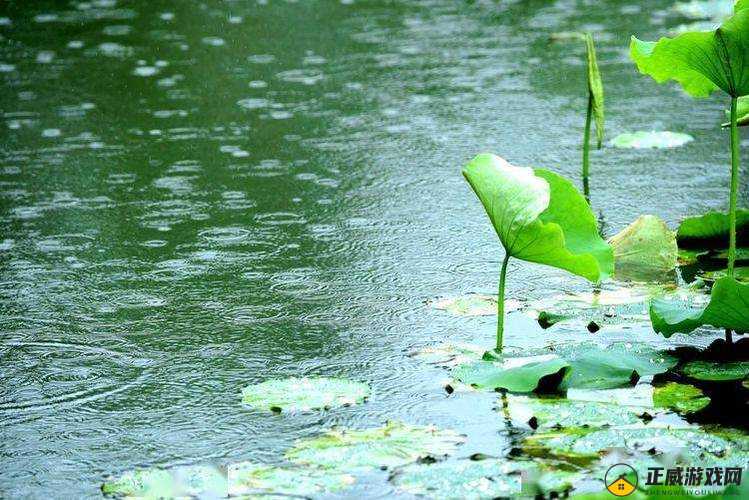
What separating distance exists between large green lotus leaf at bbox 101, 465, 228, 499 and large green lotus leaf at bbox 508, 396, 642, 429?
0.69m

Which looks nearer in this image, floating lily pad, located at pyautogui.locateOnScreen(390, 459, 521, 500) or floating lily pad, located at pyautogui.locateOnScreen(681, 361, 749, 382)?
floating lily pad, located at pyautogui.locateOnScreen(390, 459, 521, 500)

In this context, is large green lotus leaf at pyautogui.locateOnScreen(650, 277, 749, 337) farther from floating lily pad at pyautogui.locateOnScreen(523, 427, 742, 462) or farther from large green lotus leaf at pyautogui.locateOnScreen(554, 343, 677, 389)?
floating lily pad at pyautogui.locateOnScreen(523, 427, 742, 462)

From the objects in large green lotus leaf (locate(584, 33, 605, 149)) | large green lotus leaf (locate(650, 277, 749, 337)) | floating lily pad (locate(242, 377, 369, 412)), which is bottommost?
floating lily pad (locate(242, 377, 369, 412))

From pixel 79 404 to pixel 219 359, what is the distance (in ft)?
1.30

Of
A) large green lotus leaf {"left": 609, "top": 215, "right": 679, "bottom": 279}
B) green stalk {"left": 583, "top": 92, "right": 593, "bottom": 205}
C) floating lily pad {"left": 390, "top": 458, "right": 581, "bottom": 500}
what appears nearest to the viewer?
floating lily pad {"left": 390, "top": 458, "right": 581, "bottom": 500}

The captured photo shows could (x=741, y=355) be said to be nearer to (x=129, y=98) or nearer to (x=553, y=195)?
(x=553, y=195)

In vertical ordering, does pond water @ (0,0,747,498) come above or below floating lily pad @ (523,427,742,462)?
below

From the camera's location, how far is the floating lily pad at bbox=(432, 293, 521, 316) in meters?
3.30

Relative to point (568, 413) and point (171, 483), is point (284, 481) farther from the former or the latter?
point (568, 413)

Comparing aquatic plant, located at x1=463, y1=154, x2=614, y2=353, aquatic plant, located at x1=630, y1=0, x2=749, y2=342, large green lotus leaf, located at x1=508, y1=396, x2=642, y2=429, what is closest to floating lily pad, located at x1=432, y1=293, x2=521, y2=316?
aquatic plant, located at x1=463, y1=154, x2=614, y2=353

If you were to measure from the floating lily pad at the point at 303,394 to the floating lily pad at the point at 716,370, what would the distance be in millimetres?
776

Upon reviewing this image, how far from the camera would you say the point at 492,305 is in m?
3.34

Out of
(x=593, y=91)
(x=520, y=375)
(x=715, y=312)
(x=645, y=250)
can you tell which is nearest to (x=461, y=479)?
(x=520, y=375)

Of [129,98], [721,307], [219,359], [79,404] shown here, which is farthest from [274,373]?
[129,98]
